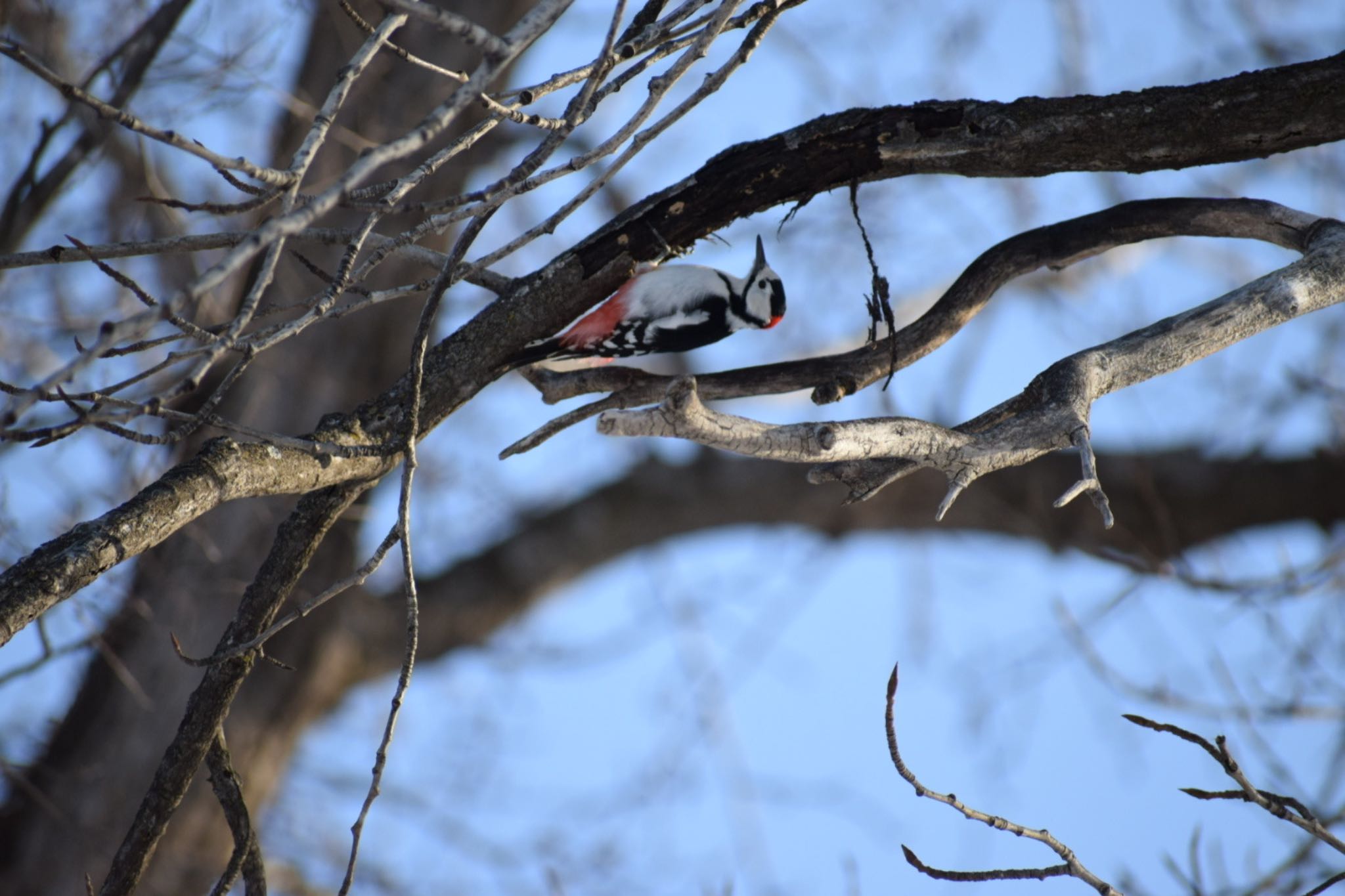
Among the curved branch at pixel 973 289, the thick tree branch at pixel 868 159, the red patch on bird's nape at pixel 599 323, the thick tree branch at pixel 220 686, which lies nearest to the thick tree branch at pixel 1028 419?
the curved branch at pixel 973 289

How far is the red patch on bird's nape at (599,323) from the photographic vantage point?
286cm

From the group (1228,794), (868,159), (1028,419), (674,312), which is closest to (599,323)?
(674,312)

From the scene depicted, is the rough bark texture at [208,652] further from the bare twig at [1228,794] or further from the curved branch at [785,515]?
the bare twig at [1228,794]

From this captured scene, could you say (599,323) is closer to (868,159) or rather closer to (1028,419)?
(868,159)

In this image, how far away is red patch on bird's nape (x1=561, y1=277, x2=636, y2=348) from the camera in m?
2.86

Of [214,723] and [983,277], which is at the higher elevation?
[983,277]

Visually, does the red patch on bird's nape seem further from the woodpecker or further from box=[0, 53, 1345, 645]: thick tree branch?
box=[0, 53, 1345, 645]: thick tree branch

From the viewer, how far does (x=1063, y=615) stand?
319 centimetres

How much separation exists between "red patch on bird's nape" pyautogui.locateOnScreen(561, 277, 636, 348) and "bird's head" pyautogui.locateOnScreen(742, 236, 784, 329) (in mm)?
665

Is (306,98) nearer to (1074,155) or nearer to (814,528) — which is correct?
(814,528)

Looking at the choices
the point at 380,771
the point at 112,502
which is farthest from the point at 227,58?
the point at 380,771

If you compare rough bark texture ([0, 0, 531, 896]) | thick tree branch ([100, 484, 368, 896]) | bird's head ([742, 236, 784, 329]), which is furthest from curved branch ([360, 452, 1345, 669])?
thick tree branch ([100, 484, 368, 896])

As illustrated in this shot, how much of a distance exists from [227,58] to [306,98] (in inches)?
68.1

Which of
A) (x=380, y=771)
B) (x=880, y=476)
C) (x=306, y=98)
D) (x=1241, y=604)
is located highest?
(x=306, y=98)
